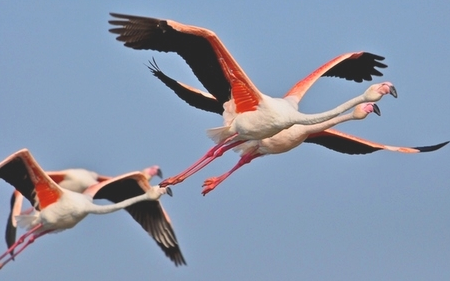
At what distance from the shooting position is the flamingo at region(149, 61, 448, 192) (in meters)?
21.1

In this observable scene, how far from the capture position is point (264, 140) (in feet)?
69.5

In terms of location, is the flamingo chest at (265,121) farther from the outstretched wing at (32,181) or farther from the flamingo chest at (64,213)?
the outstretched wing at (32,181)

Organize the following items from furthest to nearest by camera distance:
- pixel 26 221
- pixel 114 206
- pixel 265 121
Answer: pixel 26 221, pixel 114 206, pixel 265 121

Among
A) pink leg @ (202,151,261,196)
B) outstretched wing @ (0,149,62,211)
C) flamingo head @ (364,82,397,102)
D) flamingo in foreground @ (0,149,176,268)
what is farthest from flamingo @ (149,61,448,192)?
outstretched wing @ (0,149,62,211)

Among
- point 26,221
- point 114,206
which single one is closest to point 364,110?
point 114,206

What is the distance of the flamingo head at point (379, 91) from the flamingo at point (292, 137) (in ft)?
3.53

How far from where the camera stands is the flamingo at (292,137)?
21052mm

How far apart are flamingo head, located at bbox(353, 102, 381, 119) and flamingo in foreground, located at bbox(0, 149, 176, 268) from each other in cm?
506

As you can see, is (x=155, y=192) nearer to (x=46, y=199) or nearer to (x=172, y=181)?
(x=46, y=199)

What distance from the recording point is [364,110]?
19.9 meters

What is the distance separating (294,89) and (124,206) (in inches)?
186

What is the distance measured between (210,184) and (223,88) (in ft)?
6.72

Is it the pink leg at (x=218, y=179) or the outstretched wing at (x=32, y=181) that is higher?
the outstretched wing at (x=32, y=181)

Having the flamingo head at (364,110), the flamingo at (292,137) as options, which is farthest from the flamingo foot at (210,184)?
the flamingo head at (364,110)
